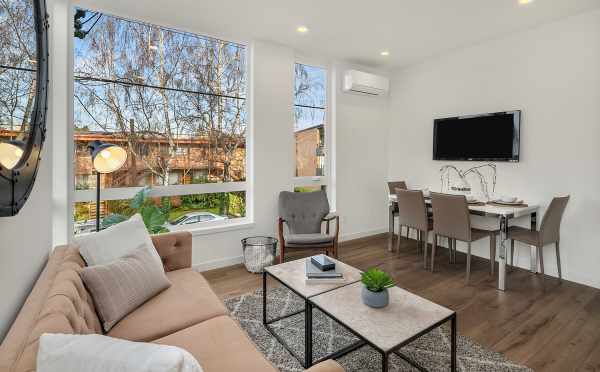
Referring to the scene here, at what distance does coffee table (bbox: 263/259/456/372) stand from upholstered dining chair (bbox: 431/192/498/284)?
160 centimetres

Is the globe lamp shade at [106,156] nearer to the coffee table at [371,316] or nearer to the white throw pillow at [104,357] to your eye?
the coffee table at [371,316]

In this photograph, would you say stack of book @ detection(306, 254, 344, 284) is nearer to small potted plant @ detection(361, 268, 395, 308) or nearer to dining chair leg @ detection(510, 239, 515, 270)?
small potted plant @ detection(361, 268, 395, 308)

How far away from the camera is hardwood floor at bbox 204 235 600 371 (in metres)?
2.03

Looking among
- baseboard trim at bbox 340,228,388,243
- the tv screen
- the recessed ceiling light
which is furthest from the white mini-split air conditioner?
baseboard trim at bbox 340,228,388,243

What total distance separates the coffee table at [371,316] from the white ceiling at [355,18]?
2.46 meters

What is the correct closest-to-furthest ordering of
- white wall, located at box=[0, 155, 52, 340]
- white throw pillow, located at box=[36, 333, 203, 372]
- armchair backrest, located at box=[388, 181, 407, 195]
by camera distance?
white throw pillow, located at box=[36, 333, 203, 372], white wall, located at box=[0, 155, 52, 340], armchair backrest, located at box=[388, 181, 407, 195]

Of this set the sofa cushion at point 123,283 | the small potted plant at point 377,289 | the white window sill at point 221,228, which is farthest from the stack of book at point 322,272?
the white window sill at point 221,228

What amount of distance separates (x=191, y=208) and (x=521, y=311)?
10.8 ft

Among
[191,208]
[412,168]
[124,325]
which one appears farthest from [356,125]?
[124,325]

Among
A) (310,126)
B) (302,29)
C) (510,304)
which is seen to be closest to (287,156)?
(310,126)

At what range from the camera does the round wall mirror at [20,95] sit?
0.99 metres

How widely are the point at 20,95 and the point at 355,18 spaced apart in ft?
9.61

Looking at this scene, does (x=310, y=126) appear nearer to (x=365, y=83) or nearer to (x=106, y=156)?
(x=365, y=83)

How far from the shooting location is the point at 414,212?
3727mm
